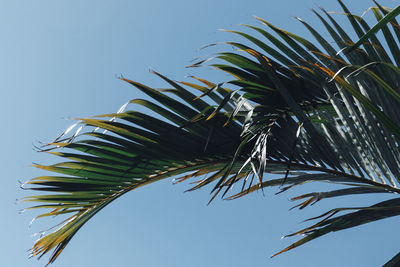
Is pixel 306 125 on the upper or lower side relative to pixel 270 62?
lower

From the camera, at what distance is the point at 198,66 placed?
213cm

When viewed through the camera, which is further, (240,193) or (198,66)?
(240,193)

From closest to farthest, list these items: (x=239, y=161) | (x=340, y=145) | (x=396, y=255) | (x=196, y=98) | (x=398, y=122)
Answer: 1. (x=396, y=255)
2. (x=398, y=122)
3. (x=340, y=145)
4. (x=196, y=98)
5. (x=239, y=161)

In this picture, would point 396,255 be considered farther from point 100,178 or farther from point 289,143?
point 100,178

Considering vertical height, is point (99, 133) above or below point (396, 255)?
above

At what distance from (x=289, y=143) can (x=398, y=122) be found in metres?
0.51

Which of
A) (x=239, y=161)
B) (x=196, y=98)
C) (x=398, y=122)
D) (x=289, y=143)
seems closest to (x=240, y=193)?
(x=239, y=161)

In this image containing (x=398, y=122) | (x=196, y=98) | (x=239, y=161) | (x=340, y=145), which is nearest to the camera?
(x=398, y=122)

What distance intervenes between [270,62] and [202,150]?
0.51m

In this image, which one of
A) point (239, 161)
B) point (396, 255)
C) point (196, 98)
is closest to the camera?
point (396, 255)

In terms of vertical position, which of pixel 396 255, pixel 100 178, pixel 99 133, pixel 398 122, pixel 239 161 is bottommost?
pixel 396 255

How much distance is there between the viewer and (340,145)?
6.91 ft

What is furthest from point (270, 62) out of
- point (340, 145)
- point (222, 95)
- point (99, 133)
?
point (99, 133)

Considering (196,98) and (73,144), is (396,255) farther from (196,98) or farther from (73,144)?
(73,144)
